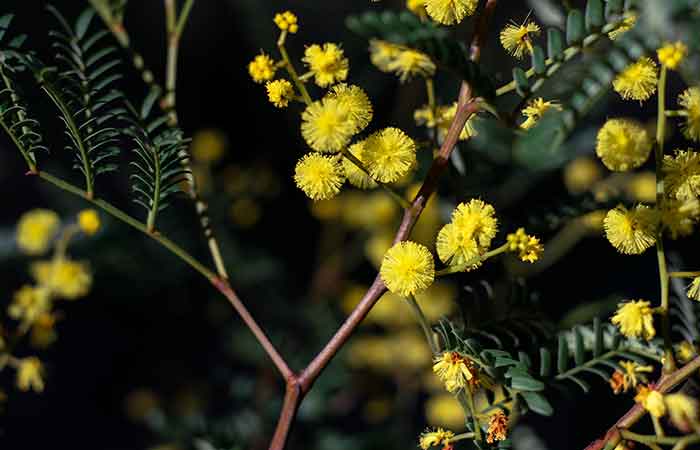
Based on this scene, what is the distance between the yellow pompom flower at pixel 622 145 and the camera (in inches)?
25.8

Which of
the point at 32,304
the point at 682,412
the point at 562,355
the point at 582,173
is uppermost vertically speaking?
the point at 582,173

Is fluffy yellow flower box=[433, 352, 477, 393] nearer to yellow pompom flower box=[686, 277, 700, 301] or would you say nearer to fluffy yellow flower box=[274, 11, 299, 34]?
yellow pompom flower box=[686, 277, 700, 301]

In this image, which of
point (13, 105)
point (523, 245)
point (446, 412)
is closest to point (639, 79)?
point (523, 245)

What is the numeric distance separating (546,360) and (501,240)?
164 mm

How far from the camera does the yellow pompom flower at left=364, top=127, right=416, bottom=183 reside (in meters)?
0.69

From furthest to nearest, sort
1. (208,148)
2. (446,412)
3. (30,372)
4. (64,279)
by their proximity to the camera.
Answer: (208,148) → (446,412) → (64,279) → (30,372)

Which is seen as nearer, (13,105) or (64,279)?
(13,105)

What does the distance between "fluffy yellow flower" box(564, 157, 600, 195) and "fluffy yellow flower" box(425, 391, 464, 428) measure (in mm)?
426

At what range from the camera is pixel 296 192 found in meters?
1.88

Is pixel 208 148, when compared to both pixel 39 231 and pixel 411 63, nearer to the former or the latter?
pixel 39 231

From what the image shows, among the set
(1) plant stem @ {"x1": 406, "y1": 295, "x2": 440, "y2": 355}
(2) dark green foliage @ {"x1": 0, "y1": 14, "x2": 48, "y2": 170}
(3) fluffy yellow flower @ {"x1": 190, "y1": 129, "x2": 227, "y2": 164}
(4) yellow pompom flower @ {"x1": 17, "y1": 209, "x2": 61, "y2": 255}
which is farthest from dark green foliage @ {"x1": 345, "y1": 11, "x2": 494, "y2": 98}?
(3) fluffy yellow flower @ {"x1": 190, "y1": 129, "x2": 227, "y2": 164}

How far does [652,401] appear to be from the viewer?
666 mm

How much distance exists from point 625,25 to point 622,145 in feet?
0.33

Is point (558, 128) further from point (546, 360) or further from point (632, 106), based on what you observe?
point (632, 106)
